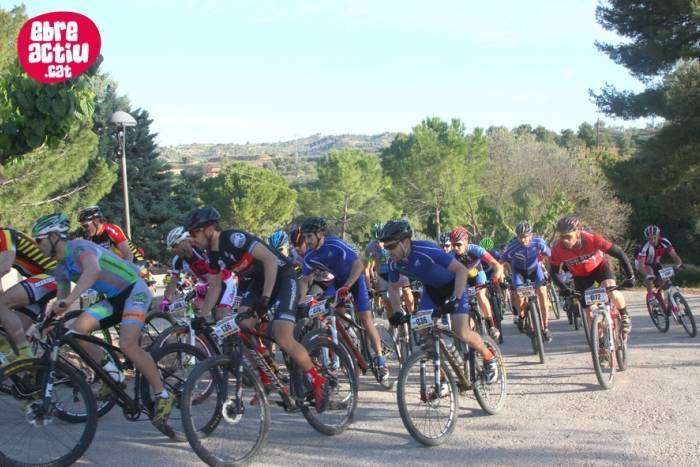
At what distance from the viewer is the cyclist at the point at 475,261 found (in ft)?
30.9

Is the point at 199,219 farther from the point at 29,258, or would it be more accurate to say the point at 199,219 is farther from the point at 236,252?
the point at 29,258

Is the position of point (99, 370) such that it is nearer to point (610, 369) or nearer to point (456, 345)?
point (456, 345)

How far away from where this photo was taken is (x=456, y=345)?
654 cm

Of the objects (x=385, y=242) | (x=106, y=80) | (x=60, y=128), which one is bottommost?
(x=385, y=242)

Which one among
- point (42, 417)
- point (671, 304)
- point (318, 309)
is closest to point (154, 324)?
point (318, 309)

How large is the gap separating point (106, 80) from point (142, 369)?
38.0m

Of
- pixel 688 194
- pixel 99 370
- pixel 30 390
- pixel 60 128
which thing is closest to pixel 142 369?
pixel 99 370

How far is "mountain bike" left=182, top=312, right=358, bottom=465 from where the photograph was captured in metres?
5.12

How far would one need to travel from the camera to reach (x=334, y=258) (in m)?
7.74

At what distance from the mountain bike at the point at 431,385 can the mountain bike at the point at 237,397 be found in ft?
2.62

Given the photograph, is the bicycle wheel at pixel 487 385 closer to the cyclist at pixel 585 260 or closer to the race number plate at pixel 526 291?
the cyclist at pixel 585 260

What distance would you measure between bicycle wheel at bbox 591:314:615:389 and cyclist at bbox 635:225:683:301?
12.7 ft

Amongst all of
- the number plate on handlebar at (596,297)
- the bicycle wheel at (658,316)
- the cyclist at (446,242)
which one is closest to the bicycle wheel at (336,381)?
the number plate on handlebar at (596,297)

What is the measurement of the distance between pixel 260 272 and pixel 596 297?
146 inches
